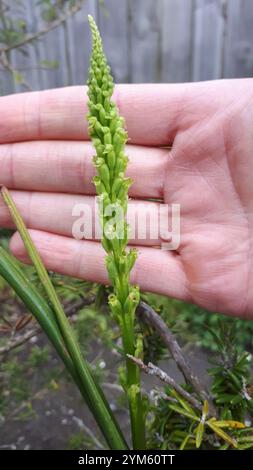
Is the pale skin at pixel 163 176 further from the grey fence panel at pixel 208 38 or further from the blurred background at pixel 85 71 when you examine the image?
the grey fence panel at pixel 208 38

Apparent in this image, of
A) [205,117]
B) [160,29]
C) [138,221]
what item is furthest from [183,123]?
[160,29]

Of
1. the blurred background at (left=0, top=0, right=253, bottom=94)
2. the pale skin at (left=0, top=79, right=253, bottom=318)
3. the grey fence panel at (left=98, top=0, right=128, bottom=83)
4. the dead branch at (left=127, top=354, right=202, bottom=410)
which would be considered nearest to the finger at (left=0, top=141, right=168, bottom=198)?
the pale skin at (left=0, top=79, right=253, bottom=318)

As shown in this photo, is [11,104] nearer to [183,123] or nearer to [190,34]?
[183,123]

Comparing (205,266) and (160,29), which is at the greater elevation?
(160,29)

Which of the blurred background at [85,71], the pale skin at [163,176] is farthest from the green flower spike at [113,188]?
the blurred background at [85,71]

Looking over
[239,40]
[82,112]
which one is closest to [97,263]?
[82,112]

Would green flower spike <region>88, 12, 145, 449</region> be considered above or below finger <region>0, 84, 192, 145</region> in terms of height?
below

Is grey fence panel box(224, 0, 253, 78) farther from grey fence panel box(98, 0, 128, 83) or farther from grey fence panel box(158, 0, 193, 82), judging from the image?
grey fence panel box(98, 0, 128, 83)
